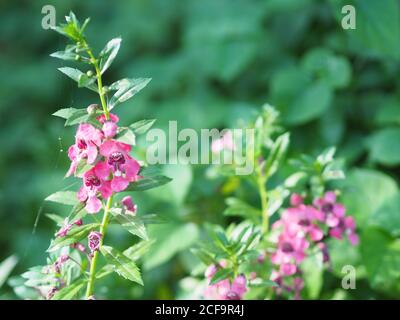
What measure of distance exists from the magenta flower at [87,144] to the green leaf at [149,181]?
11 cm

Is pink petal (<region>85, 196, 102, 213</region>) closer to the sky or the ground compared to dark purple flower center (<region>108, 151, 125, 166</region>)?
closer to the ground

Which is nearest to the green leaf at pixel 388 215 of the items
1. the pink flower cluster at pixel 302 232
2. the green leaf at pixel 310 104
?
the pink flower cluster at pixel 302 232

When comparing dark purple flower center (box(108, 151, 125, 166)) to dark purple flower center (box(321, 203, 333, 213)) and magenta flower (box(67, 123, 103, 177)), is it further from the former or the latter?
dark purple flower center (box(321, 203, 333, 213))

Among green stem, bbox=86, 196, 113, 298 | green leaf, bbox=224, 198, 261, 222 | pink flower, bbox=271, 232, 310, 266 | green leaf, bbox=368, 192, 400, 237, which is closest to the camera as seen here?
green stem, bbox=86, 196, 113, 298

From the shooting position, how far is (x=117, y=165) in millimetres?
1005

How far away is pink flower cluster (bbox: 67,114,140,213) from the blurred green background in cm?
40

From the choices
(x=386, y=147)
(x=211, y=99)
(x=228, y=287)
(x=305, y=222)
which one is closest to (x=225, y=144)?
(x=305, y=222)

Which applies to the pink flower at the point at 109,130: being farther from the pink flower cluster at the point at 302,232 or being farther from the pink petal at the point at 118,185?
the pink flower cluster at the point at 302,232

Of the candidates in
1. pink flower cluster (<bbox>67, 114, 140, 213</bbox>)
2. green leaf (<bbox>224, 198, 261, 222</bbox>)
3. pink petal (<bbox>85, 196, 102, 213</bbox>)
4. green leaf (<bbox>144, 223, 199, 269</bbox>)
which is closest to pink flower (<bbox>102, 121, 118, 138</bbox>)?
pink flower cluster (<bbox>67, 114, 140, 213</bbox>)

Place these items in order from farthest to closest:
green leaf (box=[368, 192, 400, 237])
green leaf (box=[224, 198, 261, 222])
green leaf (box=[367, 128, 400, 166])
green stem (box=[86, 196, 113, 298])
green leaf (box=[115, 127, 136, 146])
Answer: green leaf (box=[367, 128, 400, 166])
green leaf (box=[368, 192, 400, 237])
green leaf (box=[224, 198, 261, 222])
green stem (box=[86, 196, 113, 298])
green leaf (box=[115, 127, 136, 146])

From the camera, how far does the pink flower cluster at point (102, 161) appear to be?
100 centimetres

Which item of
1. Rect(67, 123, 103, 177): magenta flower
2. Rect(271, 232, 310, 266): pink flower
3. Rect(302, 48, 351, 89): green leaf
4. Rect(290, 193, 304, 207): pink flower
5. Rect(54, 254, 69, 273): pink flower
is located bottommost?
Rect(54, 254, 69, 273): pink flower

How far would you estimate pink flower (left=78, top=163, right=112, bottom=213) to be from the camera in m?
1.02

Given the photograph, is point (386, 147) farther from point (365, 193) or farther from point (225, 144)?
point (225, 144)
